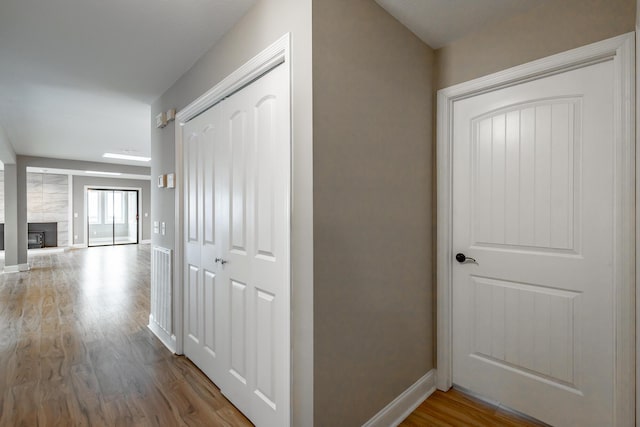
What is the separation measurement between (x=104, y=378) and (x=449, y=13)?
11.2 feet

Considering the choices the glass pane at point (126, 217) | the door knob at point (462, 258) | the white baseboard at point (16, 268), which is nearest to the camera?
the door knob at point (462, 258)

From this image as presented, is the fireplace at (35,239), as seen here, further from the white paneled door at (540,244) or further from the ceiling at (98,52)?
the white paneled door at (540,244)

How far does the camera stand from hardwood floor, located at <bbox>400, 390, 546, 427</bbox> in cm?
179

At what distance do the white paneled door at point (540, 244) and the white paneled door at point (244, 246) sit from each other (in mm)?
1254

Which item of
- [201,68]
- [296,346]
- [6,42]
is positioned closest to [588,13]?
[296,346]

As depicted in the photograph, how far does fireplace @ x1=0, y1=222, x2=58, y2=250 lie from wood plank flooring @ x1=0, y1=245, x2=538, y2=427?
5.92m

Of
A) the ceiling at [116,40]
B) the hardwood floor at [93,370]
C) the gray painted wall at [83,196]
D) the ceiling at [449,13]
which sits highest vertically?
the ceiling at [116,40]

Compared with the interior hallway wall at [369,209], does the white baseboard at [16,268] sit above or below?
below

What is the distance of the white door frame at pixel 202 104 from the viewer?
5.12ft

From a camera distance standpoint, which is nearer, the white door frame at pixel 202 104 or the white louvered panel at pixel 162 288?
the white door frame at pixel 202 104

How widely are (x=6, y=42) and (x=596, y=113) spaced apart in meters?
3.64

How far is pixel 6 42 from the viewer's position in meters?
2.07

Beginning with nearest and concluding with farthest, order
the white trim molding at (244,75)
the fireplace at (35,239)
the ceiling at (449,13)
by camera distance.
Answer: the white trim molding at (244,75)
the ceiling at (449,13)
the fireplace at (35,239)

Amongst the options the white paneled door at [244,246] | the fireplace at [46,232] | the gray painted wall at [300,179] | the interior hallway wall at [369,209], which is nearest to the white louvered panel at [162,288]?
the white paneled door at [244,246]
